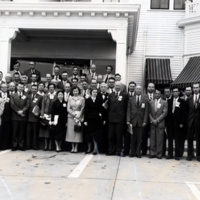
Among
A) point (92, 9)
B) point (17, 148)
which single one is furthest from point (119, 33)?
point (17, 148)

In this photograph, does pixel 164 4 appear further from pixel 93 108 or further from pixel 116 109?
pixel 93 108

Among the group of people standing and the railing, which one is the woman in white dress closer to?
the group of people standing

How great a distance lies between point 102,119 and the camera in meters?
10.1

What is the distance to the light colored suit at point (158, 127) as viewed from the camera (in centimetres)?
966

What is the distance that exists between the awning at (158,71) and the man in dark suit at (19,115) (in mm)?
7433

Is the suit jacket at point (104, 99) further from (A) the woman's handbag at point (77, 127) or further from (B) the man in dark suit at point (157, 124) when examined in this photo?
(B) the man in dark suit at point (157, 124)

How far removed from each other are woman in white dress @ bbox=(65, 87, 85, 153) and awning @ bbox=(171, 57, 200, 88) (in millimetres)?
6529

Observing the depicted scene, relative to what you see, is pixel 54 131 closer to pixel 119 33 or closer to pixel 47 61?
pixel 119 33

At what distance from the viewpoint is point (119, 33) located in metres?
12.6

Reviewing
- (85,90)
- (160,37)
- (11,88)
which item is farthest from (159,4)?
(11,88)

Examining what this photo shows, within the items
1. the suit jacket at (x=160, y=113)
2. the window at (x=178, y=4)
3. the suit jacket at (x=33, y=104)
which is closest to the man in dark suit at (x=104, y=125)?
the suit jacket at (x=160, y=113)

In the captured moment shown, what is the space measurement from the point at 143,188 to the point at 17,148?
525cm

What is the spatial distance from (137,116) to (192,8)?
9.27 meters

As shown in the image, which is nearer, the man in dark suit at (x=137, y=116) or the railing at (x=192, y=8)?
the man in dark suit at (x=137, y=116)
